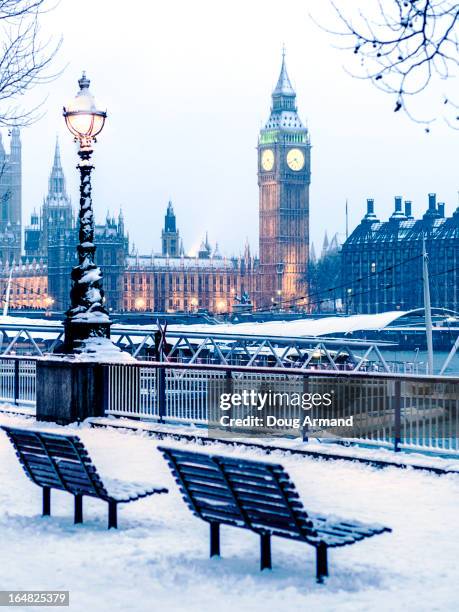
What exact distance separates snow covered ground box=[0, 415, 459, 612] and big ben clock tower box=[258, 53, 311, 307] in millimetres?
164206

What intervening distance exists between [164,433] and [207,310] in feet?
509

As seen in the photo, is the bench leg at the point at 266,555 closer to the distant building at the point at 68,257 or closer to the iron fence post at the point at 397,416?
the iron fence post at the point at 397,416

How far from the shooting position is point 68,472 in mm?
9094

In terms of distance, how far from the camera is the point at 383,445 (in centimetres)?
1326

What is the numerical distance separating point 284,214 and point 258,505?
170507 millimetres

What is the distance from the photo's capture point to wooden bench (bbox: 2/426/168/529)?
8797mm

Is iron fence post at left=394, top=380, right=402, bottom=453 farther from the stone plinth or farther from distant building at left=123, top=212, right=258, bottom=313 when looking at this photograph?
distant building at left=123, top=212, right=258, bottom=313

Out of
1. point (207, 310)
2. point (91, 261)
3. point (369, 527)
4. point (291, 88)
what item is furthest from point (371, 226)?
point (369, 527)

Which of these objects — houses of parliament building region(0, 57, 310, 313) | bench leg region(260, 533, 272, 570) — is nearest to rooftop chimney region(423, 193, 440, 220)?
houses of parliament building region(0, 57, 310, 313)

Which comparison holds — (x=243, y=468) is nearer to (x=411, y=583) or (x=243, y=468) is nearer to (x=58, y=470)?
(x=411, y=583)

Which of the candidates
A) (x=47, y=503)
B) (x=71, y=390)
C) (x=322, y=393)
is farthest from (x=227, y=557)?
(x=71, y=390)

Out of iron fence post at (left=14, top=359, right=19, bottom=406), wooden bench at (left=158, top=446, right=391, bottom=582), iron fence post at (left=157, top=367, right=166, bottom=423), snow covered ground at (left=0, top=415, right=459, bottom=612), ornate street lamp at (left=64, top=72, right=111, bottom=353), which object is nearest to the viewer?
snow covered ground at (left=0, top=415, right=459, bottom=612)

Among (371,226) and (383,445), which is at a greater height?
(371,226)

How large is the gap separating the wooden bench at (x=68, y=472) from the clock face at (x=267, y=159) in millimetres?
171257
